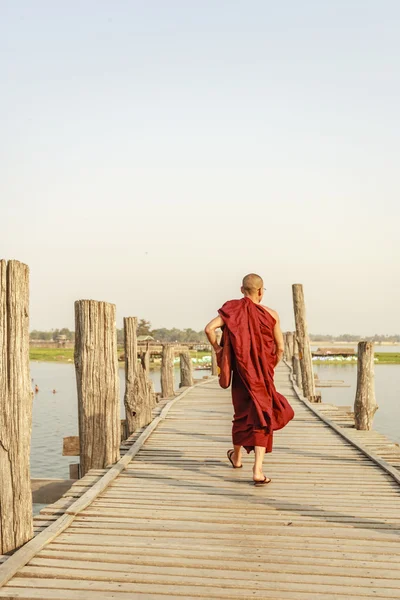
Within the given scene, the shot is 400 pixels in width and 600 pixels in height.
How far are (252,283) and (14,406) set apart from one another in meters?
2.24

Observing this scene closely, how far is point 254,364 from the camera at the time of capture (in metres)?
4.88

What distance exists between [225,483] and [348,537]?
4.70ft

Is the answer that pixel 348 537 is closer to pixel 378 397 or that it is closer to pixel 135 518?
pixel 135 518

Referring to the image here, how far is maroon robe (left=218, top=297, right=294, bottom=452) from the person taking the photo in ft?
15.8

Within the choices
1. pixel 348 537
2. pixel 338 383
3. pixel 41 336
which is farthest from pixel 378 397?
pixel 41 336

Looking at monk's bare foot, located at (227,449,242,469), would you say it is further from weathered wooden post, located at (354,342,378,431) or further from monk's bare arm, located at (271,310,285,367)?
weathered wooden post, located at (354,342,378,431)

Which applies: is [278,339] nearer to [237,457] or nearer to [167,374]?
[237,457]

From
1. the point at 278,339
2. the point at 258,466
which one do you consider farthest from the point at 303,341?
the point at 258,466

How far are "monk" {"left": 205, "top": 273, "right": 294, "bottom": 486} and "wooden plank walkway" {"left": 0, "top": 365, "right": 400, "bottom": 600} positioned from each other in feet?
1.19

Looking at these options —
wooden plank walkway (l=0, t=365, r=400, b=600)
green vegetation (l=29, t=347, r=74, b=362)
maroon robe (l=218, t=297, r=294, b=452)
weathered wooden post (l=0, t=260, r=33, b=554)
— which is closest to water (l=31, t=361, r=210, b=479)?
wooden plank walkway (l=0, t=365, r=400, b=600)

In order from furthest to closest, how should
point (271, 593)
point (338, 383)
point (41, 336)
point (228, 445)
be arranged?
point (41, 336) < point (338, 383) < point (228, 445) < point (271, 593)

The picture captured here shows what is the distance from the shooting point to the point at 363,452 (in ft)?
19.5

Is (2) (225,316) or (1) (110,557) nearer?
(1) (110,557)

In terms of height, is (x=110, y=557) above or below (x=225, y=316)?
below
